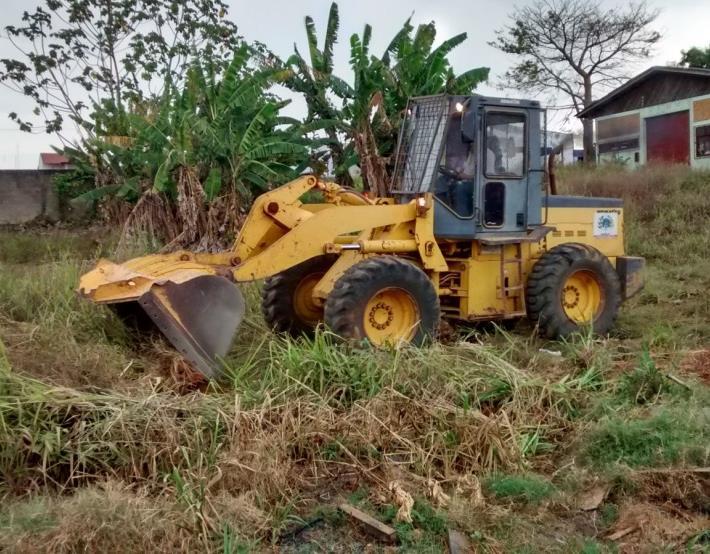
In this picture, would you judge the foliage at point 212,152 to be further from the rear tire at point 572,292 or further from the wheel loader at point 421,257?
the rear tire at point 572,292

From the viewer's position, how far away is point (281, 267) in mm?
6633

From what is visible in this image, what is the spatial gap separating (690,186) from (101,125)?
38.1 ft

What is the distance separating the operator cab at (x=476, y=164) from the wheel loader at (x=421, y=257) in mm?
13

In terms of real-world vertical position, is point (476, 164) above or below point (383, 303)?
above

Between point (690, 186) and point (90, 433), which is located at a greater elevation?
point (690, 186)

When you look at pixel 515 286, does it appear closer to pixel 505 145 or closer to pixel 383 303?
pixel 505 145

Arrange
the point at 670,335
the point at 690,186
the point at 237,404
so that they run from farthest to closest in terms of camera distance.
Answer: the point at 690,186 → the point at 670,335 → the point at 237,404

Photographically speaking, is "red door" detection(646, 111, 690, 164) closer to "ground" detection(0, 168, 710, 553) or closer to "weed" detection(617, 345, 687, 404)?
"weed" detection(617, 345, 687, 404)

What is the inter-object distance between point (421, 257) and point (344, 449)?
2.99m

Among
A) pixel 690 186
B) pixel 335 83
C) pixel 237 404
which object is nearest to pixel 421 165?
pixel 237 404

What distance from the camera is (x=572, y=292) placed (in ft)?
27.2

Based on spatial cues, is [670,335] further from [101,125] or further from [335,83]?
[101,125]

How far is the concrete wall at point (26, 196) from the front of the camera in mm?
17562

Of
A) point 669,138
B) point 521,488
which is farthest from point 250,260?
point 669,138
